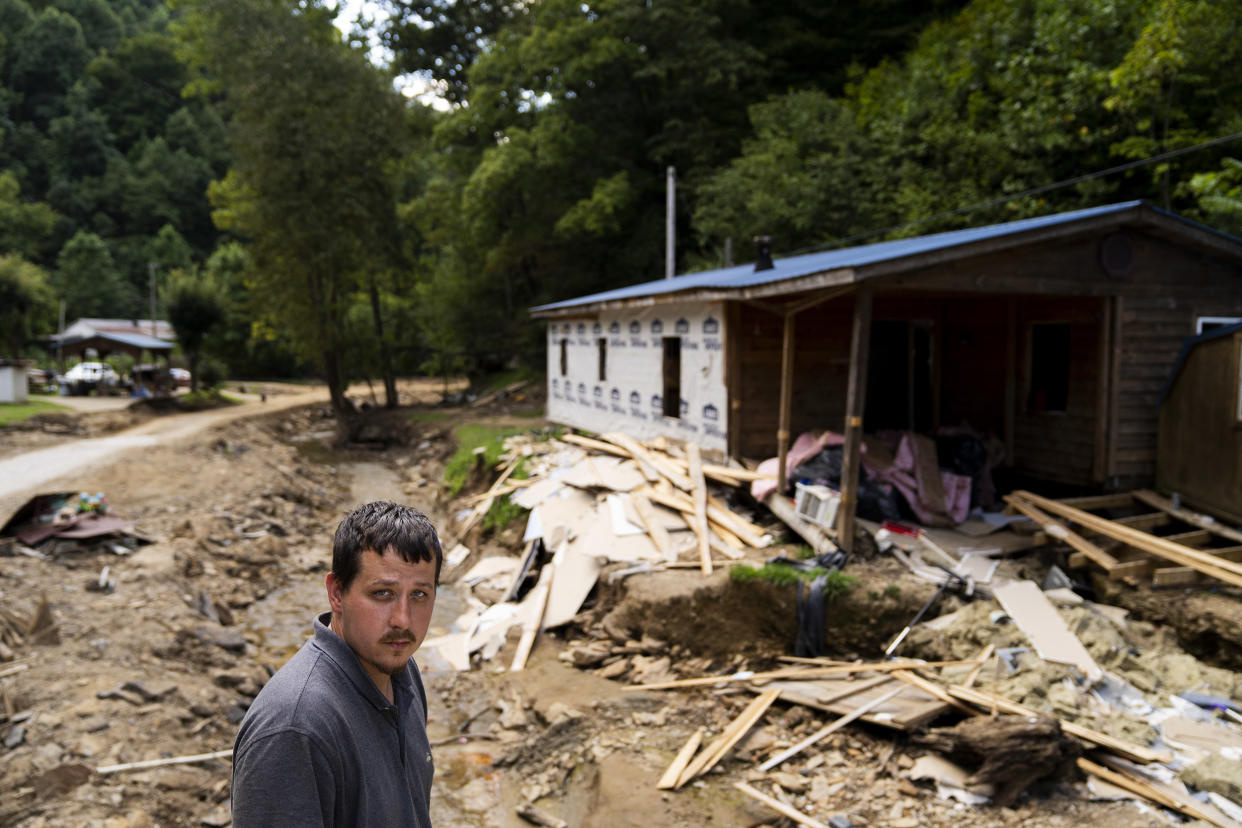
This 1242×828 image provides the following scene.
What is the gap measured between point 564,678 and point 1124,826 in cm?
531

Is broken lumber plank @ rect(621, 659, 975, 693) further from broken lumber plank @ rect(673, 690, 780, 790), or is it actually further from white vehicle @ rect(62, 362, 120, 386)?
white vehicle @ rect(62, 362, 120, 386)

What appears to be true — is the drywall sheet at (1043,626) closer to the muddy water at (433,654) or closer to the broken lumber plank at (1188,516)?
the broken lumber plank at (1188,516)

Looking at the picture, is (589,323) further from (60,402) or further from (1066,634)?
(60,402)

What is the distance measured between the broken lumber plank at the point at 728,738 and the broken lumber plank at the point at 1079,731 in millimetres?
1676

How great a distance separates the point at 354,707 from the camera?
6.29 ft

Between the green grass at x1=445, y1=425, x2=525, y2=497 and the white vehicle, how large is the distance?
67.9ft

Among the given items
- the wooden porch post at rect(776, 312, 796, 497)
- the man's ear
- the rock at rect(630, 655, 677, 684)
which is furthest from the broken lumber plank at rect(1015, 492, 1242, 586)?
the man's ear

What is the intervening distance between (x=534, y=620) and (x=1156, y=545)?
24.1 ft

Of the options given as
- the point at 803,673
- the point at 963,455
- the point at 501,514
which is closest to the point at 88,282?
the point at 501,514

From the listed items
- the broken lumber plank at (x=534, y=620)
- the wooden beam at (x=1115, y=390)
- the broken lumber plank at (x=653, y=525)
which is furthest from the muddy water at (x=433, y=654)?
the wooden beam at (x=1115, y=390)

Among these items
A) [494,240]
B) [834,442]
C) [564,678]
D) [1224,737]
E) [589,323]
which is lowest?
[564,678]

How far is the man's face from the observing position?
1981mm

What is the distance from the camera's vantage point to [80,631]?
8008 millimetres

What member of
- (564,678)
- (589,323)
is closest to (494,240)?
(589,323)
